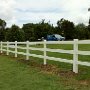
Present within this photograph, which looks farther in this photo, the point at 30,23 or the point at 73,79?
the point at 30,23

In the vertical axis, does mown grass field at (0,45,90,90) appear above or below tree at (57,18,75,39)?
below

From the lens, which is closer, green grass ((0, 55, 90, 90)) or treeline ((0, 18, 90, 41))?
green grass ((0, 55, 90, 90))

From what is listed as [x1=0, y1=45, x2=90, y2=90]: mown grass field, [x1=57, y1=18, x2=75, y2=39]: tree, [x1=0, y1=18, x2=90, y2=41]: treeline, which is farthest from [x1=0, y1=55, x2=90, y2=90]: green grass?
[x1=57, y1=18, x2=75, y2=39]: tree

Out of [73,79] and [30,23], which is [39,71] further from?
[30,23]

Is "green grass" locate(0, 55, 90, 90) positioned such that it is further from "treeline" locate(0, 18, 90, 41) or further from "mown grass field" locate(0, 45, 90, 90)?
"treeline" locate(0, 18, 90, 41)

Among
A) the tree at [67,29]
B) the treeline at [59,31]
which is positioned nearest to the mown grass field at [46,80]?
the treeline at [59,31]

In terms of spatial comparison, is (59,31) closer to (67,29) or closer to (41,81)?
(67,29)

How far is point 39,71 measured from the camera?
48.7 feet

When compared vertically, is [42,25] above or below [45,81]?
above

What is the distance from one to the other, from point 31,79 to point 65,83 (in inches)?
61.2

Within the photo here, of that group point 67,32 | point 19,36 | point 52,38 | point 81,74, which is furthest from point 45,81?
point 67,32

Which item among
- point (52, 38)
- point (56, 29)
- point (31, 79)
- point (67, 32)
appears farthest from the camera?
point (56, 29)

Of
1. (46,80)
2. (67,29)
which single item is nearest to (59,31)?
(67,29)

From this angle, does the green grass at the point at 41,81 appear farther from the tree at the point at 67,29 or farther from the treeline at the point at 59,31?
the tree at the point at 67,29
